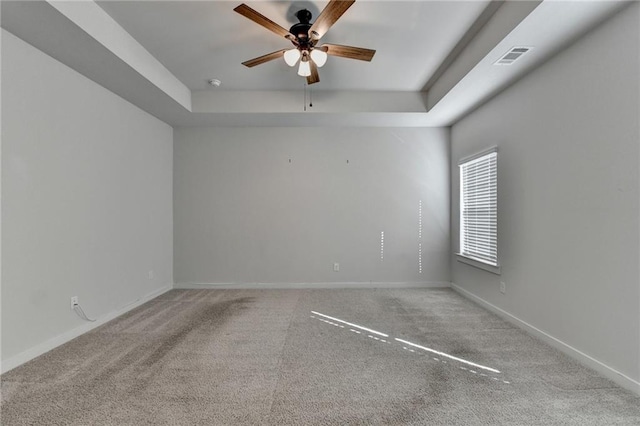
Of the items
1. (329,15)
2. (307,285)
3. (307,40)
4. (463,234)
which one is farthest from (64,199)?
(463,234)

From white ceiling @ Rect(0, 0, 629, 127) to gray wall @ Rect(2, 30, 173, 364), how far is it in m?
0.28

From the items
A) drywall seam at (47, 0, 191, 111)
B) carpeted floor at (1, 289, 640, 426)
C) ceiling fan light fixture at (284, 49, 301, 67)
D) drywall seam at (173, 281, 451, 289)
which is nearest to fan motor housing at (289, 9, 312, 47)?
ceiling fan light fixture at (284, 49, 301, 67)

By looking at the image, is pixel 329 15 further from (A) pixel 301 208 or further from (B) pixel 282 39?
(A) pixel 301 208

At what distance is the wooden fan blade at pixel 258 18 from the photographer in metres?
2.07

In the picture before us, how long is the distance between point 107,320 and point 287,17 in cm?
356

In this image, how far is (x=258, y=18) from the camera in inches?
86.0

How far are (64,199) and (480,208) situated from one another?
4624mm

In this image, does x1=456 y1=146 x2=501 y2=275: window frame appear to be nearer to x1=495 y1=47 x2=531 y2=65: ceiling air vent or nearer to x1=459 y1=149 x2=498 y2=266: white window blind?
x1=459 y1=149 x2=498 y2=266: white window blind

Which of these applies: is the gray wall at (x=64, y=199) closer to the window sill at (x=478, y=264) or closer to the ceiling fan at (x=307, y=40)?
the ceiling fan at (x=307, y=40)

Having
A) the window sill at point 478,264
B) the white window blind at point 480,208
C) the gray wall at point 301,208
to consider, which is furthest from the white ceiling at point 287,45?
the window sill at point 478,264

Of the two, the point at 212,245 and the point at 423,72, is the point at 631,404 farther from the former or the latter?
the point at 212,245

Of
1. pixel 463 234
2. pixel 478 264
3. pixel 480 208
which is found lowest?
pixel 478 264

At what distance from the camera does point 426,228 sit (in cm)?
479

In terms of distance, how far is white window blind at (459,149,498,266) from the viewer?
3.57m
